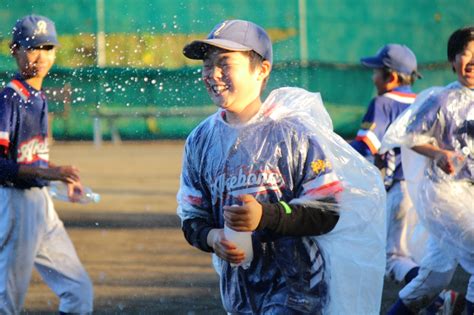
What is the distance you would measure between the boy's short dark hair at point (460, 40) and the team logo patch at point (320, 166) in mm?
2393

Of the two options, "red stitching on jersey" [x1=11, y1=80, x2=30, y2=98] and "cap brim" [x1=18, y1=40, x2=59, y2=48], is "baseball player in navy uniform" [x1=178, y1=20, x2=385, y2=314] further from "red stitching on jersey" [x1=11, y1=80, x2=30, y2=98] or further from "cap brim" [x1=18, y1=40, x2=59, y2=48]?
"cap brim" [x1=18, y1=40, x2=59, y2=48]

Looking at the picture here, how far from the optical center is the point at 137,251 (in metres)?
10.3

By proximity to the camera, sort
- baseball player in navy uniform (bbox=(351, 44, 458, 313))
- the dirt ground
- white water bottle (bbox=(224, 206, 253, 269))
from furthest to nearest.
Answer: the dirt ground < baseball player in navy uniform (bbox=(351, 44, 458, 313)) < white water bottle (bbox=(224, 206, 253, 269))

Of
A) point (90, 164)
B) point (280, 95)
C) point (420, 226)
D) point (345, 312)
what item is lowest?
point (90, 164)

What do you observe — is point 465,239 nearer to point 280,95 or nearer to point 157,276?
point 280,95

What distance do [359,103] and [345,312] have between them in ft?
48.1

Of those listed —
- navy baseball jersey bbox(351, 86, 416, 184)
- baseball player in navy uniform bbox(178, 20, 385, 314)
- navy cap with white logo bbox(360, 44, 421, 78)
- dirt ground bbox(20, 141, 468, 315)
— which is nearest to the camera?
baseball player in navy uniform bbox(178, 20, 385, 314)

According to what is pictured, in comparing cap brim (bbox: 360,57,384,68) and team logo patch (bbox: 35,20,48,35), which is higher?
team logo patch (bbox: 35,20,48,35)

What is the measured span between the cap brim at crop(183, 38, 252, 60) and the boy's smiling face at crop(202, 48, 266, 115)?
0.03 metres

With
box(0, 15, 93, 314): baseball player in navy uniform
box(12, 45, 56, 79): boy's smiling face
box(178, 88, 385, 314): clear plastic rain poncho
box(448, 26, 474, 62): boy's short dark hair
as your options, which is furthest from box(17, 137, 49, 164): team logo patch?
box(448, 26, 474, 62): boy's short dark hair

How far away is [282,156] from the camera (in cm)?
439

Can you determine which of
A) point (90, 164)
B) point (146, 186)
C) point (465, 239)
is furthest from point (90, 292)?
point (90, 164)

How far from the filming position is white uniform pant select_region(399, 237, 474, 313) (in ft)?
21.6

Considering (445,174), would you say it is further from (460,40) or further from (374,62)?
(374,62)
